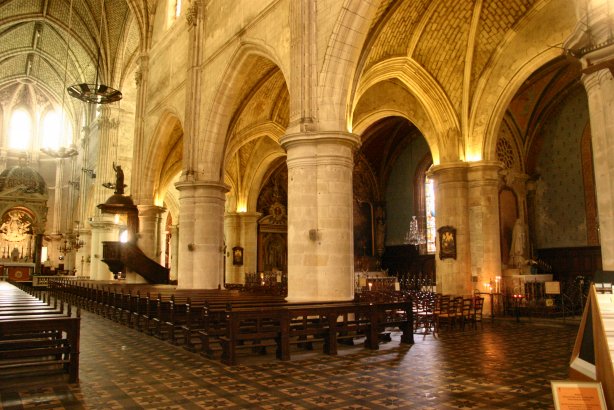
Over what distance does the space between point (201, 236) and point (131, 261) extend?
6.08 m

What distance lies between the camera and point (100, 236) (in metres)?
29.4

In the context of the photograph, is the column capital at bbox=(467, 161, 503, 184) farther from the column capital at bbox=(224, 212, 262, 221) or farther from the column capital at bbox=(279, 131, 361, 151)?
the column capital at bbox=(224, 212, 262, 221)

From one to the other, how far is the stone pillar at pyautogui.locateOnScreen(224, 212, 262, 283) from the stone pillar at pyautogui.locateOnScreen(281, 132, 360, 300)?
17.0 m

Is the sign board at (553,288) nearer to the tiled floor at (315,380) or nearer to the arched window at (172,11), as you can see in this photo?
the tiled floor at (315,380)

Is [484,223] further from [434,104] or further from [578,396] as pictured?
[578,396]

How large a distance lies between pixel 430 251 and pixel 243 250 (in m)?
10.2

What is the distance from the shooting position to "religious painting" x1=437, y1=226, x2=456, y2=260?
16266 millimetres

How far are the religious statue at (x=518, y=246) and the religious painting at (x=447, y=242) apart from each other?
296 cm

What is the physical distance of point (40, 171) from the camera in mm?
43656

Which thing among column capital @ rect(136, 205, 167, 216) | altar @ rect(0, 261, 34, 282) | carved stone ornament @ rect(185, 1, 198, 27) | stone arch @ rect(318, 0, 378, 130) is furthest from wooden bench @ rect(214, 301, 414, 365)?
altar @ rect(0, 261, 34, 282)

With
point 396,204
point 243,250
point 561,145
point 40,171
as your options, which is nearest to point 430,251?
point 396,204

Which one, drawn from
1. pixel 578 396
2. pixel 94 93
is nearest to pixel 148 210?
pixel 94 93

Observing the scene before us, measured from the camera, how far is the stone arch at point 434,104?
54.3 feet

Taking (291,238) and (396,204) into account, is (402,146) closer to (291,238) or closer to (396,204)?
(396,204)
